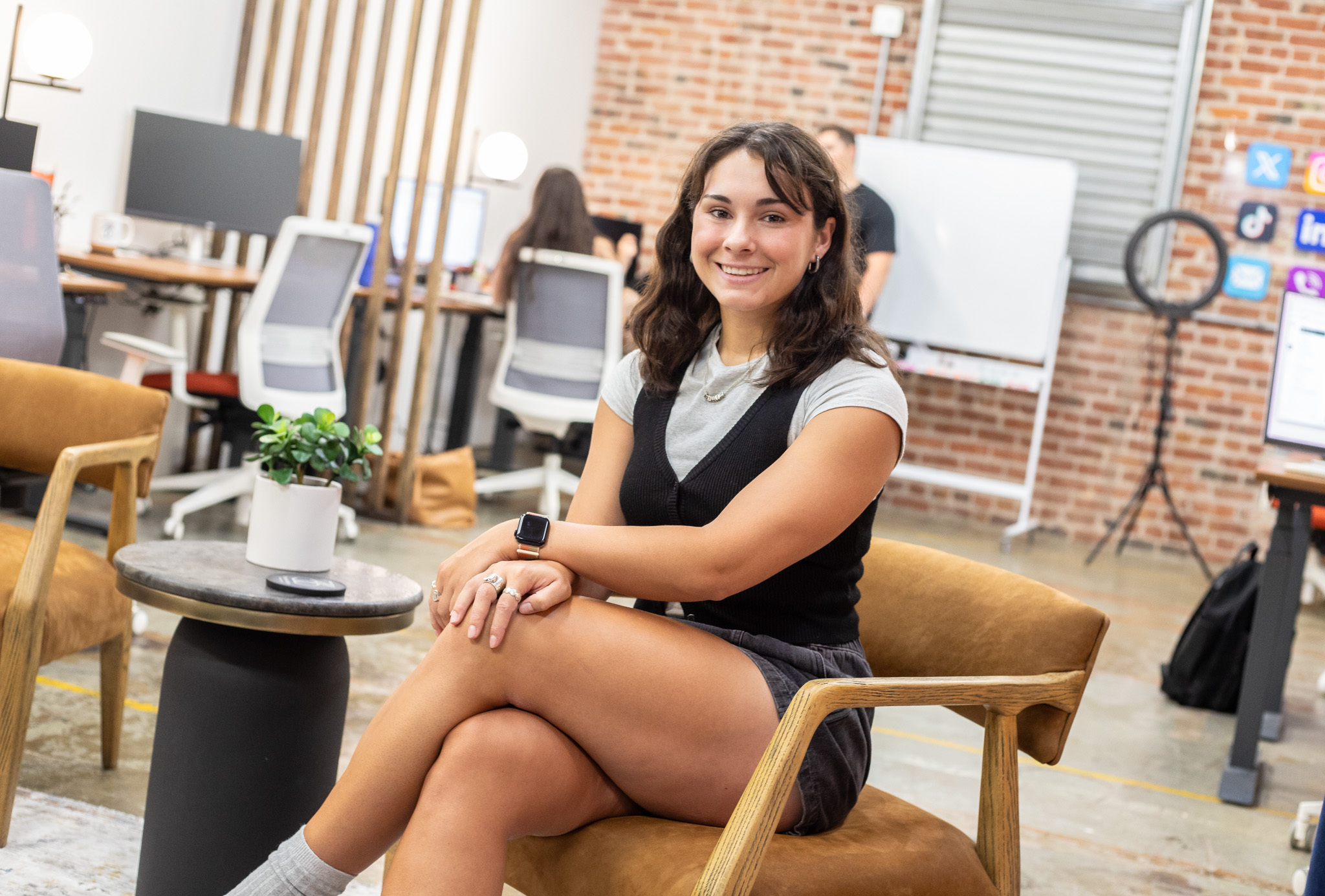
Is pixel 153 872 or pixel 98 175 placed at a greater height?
pixel 98 175

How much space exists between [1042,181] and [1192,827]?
12.6ft

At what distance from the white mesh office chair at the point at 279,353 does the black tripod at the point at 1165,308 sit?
3.43 meters

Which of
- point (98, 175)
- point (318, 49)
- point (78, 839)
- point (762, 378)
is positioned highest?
point (318, 49)

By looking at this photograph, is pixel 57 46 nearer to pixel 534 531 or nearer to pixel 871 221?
pixel 871 221

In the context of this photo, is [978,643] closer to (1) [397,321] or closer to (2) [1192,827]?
(2) [1192,827]

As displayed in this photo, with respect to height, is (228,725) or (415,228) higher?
(415,228)

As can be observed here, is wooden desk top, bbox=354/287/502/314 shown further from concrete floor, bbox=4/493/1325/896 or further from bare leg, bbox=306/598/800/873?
bare leg, bbox=306/598/800/873

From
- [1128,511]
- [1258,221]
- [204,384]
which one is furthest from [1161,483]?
[204,384]

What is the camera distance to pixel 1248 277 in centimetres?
612

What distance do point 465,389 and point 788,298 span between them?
4.19 metres

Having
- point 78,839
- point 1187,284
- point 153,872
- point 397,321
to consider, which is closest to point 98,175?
point 397,321

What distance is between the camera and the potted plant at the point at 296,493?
5.76 feet

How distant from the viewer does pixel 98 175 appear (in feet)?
14.4

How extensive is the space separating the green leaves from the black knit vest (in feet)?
1.54
